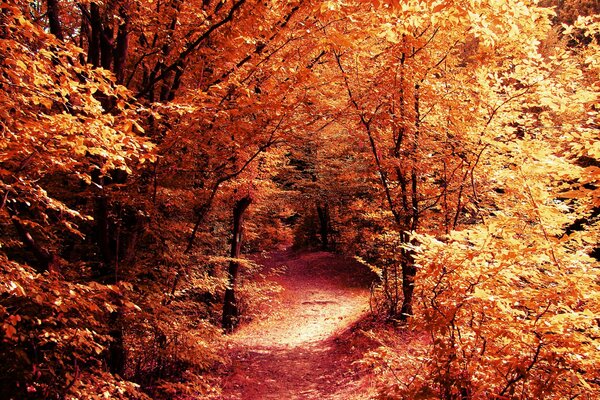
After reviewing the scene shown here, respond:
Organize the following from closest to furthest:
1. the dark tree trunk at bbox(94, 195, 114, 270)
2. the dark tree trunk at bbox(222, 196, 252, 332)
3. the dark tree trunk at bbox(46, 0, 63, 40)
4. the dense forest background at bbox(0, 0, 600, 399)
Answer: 1. the dense forest background at bbox(0, 0, 600, 399)
2. the dark tree trunk at bbox(46, 0, 63, 40)
3. the dark tree trunk at bbox(94, 195, 114, 270)
4. the dark tree trunk at bbox(222, 196, 252, 332)

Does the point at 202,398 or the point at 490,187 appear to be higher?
the point at 490,187

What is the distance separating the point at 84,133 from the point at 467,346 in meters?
4.13

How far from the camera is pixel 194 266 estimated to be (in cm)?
709

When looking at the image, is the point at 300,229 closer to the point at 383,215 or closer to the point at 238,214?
the point at 238,214

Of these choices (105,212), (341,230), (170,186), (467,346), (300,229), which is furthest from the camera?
(300,229)

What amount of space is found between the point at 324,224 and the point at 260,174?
12.9m

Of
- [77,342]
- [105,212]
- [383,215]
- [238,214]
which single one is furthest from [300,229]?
[77,342]

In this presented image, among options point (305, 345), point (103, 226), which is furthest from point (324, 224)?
point (103, 226)

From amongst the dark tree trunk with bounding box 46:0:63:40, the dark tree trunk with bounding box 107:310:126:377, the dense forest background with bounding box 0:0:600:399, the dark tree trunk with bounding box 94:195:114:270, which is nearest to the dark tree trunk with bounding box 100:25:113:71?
the dense forest background with bounding box 0:0:600:399

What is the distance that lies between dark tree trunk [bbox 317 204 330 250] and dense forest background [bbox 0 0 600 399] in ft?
38.2

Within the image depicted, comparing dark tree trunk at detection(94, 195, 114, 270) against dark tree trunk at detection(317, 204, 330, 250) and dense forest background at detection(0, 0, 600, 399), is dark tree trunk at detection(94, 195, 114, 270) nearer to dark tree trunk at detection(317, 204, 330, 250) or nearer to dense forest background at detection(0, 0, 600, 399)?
dense forest background at detection(0, 0, 600, 399)

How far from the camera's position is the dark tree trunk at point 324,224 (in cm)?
2347

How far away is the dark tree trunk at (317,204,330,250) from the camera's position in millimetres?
23470

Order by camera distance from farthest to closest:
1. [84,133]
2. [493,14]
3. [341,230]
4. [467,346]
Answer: [341,230]
[493,14]
[467,346]
[84,133]
